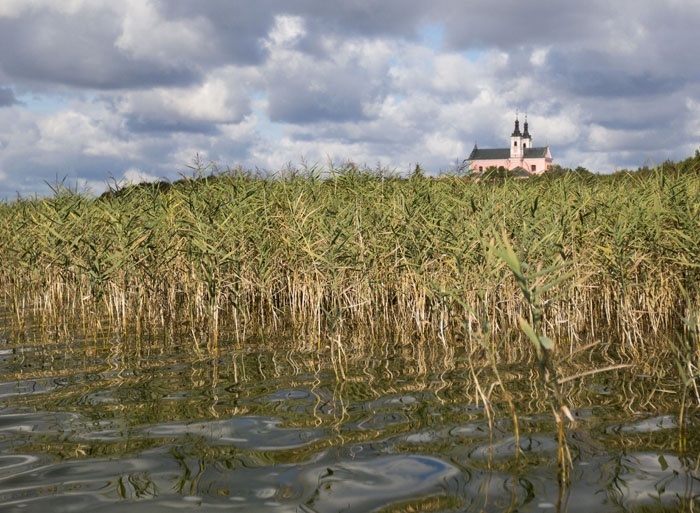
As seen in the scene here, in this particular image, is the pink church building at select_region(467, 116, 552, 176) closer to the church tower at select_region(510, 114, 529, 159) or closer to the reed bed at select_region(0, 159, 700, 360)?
the church tower at select_region(510, 114, 529, 159)

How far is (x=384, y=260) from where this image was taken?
7.69 meters

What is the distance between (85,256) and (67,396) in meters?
3.36

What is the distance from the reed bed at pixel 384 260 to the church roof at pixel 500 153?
443ft

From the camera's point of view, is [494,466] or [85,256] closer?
[494,466]

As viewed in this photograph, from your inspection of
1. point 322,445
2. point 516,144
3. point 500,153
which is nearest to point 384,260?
point 322,445

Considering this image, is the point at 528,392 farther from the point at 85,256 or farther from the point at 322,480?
the point at 85,256

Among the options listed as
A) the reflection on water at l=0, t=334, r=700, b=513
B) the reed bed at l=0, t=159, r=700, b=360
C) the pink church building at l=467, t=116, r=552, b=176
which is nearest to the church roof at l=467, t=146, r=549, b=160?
the pink church building at l=467, t=116, r=552, b=176

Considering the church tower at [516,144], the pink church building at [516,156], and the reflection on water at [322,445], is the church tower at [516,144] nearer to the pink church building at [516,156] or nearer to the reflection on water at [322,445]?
the pink church building at [516,156]

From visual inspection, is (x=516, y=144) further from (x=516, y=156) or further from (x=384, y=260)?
(x=384, y=260)

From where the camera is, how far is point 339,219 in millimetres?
7855

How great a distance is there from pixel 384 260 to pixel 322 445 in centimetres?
408

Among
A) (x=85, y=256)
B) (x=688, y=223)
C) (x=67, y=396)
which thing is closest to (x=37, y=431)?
(x=67, y=396)

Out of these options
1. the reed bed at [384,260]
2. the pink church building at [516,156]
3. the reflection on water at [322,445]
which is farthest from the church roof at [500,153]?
the reflection on water at [322,445]

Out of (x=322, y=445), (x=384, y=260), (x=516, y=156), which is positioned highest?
(x=516, y=156)
